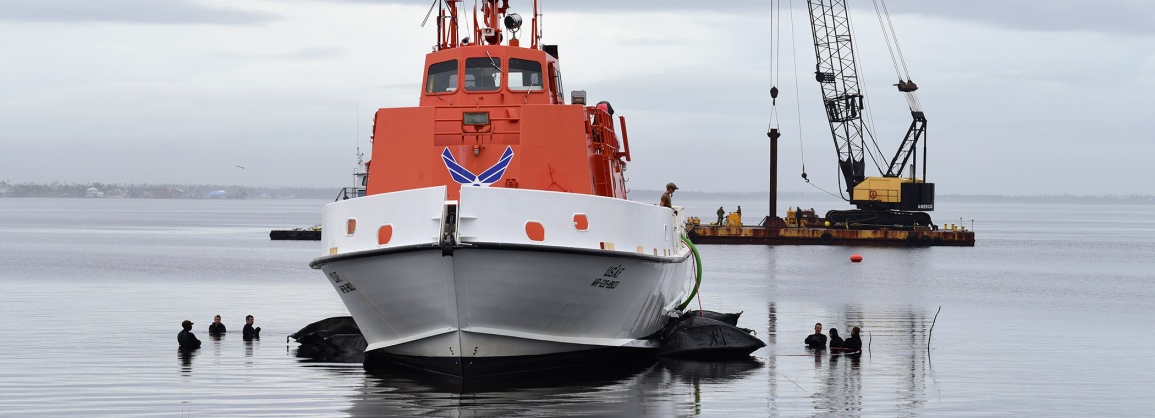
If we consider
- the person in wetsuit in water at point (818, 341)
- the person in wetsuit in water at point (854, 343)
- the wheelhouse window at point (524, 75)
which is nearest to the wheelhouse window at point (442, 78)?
the wheelhouse window at point (524, 75)

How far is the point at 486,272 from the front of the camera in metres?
16.6

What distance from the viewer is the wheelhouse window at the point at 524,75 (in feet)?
67.1

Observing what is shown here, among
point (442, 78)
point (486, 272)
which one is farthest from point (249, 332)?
point (486, 272)

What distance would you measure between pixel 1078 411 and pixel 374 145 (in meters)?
11.5

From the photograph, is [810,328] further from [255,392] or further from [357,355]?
[255,392]

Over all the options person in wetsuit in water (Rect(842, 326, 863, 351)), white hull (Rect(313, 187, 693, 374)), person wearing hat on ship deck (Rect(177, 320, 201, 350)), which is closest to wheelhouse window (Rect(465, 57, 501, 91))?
white hull (Rect(313, 187, 693, 374))

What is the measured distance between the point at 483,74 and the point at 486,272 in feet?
15.9

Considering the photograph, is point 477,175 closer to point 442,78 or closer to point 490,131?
point 490,131

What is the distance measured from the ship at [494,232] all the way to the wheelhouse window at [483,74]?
0.08 feet

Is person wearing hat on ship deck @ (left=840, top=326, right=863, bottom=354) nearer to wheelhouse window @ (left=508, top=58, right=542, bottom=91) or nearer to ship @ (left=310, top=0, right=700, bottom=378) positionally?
ship @ (left=310, top=0, right=700, bottom=378)

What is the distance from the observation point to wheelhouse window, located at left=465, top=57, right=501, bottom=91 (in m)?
20.3

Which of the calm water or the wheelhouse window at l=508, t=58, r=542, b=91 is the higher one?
→ the wheelhouse window at l=508, t=58, r=542, b=91

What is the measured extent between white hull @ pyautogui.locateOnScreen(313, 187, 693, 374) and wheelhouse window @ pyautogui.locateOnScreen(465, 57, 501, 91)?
11.1ft

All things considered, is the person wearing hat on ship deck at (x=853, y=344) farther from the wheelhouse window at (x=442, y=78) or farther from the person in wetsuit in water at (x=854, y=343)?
the wheelhouse window at (x=442, y=78)
